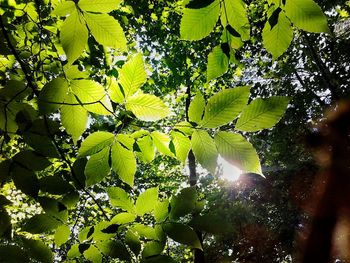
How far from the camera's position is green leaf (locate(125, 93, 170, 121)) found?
94 centimetres

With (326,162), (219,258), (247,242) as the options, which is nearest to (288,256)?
(247,242)

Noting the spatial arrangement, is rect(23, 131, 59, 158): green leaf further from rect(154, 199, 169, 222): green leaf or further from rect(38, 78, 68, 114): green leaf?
rect(154, 199, 169, 222): green leaf

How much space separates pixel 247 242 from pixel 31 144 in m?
12.1

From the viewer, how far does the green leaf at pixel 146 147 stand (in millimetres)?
1143

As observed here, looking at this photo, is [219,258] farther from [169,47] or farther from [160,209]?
[160,209]

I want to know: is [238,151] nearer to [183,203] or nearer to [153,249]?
[183,203]

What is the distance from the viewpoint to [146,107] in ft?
3.11

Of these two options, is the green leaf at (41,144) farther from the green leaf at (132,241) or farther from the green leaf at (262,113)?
the green leaf at (262,113)

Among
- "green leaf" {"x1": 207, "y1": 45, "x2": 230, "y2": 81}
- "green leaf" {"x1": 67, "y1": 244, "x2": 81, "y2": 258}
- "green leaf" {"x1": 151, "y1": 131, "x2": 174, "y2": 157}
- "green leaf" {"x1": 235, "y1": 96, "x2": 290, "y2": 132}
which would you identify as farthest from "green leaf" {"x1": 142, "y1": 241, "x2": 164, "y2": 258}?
"green leaf" {"x1": 207, "y1": 45, "x2": 230, "y2": 81}

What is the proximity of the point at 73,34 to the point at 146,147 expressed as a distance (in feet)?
1.72

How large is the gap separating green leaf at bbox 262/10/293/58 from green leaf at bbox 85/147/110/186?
1.96 ft

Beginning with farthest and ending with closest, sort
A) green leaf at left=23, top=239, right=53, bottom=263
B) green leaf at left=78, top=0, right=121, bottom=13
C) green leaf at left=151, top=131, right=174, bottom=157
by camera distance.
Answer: green leaf at left=151, top=131, right=174, bottom=157 → green leaf at left=23, top=239, right=53, bottom=263 → green leaf at left=78, top=0, right=121, bottom=13

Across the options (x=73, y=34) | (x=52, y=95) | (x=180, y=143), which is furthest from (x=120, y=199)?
(x=73, y=34)

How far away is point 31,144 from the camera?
0.97 m
